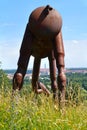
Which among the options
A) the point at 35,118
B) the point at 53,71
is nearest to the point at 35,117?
the point at 35,118

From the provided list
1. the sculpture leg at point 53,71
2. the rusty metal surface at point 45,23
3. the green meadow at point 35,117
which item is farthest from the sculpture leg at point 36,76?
the green meadow at point 35,117

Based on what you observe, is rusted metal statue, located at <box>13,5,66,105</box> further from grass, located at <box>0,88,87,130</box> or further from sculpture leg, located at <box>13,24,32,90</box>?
grass, located at <box>0,88,87,130</box>

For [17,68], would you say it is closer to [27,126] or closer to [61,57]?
[61,57]

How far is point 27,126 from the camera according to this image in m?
5.05

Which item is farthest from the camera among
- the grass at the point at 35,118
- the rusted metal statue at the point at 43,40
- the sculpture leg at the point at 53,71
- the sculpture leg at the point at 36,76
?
the sculpture leg at the point at 36,76

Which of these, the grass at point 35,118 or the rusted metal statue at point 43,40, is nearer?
the grass at point 35,118

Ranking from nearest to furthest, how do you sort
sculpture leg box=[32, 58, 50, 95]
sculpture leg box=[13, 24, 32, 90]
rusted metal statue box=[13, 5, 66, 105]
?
rusted metal statue box=[13, 5, 66, 105], sculpture leg box=[13, 24, 32, 90], sculpture leg box=[32, 58, 50, 95]

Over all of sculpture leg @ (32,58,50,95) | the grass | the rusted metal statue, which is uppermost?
the rusted metal statue

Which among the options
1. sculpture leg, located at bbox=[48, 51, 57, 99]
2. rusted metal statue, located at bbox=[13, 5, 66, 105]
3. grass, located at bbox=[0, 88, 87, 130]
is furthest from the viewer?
sculpture leg, located at bbox=[48, 51, 57, 99]

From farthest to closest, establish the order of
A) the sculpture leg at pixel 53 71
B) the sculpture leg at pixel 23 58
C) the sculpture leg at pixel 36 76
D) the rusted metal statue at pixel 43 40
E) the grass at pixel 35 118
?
1. the sculpture leg at pixel 36 76
2. the sculpture leg at pixel 53 71
3. the sculpture leg at pixel 23 58
4. the rusted metal statue at pixel 43 40
5. the grass at pixel 35 118

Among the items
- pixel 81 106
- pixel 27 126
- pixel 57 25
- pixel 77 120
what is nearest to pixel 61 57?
pixel 57 25

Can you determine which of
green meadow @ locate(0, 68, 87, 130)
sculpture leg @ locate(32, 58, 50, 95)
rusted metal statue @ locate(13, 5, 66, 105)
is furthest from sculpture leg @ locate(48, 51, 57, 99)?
green meadow @ locate(0, 68, 87, 130)

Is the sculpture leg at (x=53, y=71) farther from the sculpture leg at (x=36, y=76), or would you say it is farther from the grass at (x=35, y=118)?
the grass at (x=35, y=118)

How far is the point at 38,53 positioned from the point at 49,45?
0.36 metres
